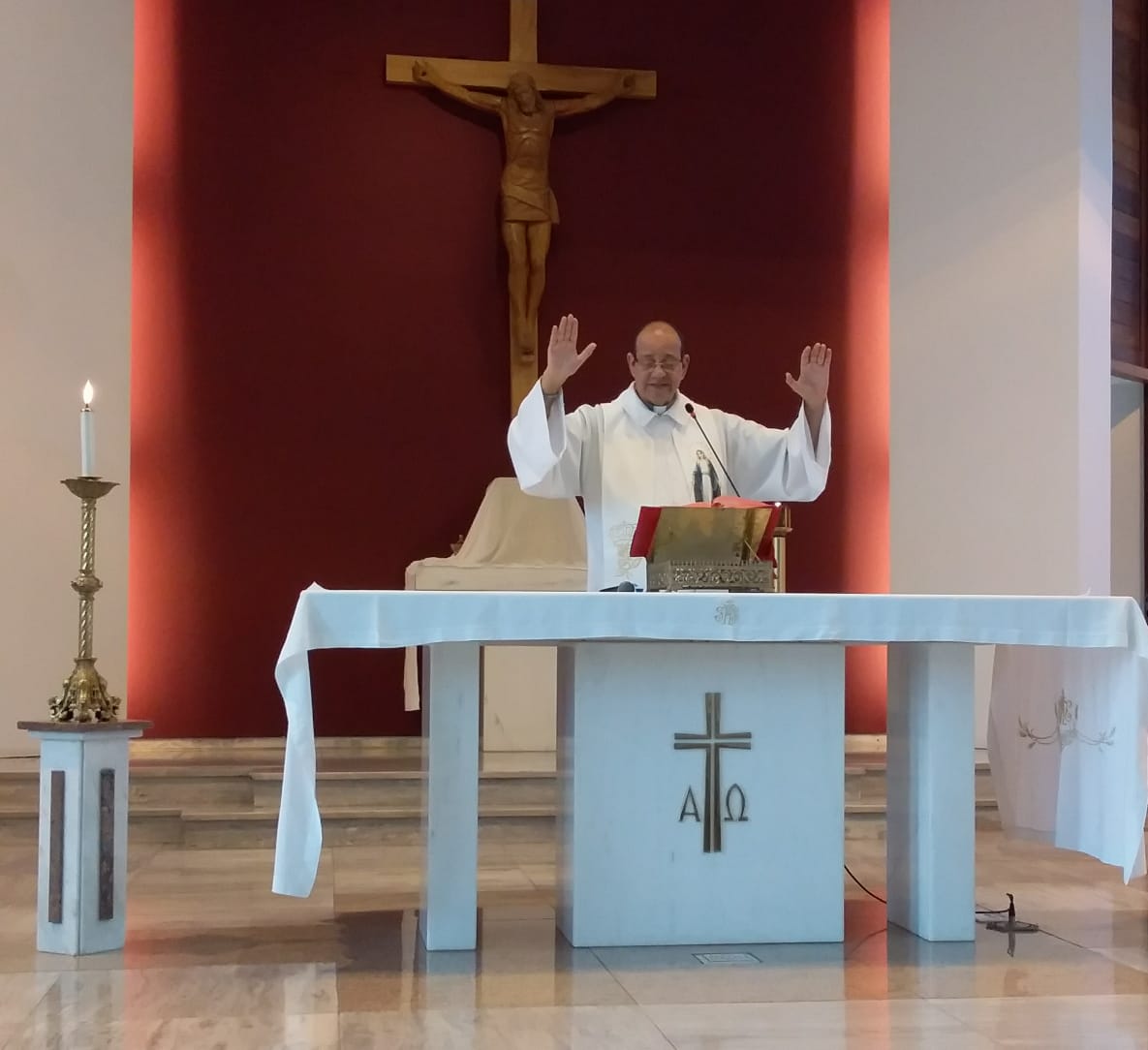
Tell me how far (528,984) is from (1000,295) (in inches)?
167

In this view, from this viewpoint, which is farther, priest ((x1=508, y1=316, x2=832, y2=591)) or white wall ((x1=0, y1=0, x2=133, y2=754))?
white wall ((x1=0, y1=0, x2=133, y2=754))

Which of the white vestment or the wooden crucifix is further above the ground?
the wooden crucifix

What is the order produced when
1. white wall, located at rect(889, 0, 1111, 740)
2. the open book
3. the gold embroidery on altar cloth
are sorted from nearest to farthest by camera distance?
1. the open book
2. the gold embroidery on altar cloth
3. white wall, located at rect(889, 0, 1111, 740)

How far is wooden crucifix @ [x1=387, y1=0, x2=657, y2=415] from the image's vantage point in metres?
6.69

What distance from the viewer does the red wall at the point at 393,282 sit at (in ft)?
21.9

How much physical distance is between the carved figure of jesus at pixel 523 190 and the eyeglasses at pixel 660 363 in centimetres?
260

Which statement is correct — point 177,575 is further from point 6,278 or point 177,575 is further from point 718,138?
point 718,138

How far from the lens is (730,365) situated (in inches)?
277

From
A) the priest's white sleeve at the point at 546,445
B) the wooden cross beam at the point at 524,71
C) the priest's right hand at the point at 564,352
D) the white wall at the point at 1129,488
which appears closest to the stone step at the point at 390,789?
the priest's white sleeve at the point at 546,445

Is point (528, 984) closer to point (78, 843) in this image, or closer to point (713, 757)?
point (713, 757)

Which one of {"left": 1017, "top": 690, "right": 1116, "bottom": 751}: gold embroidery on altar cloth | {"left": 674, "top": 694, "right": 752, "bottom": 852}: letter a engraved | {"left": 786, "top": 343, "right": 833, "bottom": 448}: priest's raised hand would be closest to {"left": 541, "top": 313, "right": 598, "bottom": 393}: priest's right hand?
{"left": 786, "top": 343, "right": 833, "bottom": 448}: priest's raised hand

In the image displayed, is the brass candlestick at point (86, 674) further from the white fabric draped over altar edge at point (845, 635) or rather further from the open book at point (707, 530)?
the open book at point (707, 530)

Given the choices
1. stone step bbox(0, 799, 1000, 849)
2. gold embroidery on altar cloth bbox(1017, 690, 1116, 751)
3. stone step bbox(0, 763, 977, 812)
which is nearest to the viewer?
gold embroidery on altar cloth bbox(1017, 690, 1116, 751)

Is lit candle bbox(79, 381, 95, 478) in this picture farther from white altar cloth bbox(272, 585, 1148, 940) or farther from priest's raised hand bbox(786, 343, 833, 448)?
priest's raised hand bbox(786, 343, 833, 448)
